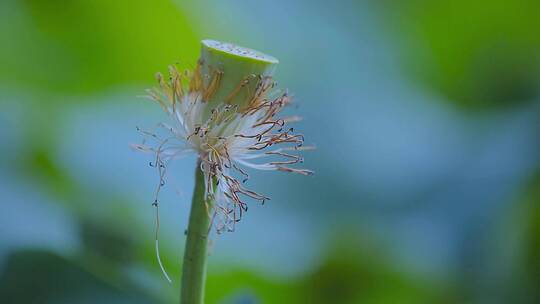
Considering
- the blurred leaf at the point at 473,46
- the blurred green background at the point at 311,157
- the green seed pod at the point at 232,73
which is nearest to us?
the green seed pod at the point at 232,73

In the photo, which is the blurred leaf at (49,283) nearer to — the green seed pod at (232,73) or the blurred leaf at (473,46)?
the green seed pod at (232,73)

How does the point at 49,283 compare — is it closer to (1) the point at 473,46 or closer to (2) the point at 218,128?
(2) the point at 218,128

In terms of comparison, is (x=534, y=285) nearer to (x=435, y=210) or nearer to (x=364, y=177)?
(x=435, y=210)

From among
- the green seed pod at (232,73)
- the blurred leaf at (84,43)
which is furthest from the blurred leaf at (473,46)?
the green seed pod at (232,73)

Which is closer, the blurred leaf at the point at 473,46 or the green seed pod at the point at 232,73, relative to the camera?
the green seed pod at the point at 232,73

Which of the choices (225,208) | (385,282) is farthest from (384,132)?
(225,208)

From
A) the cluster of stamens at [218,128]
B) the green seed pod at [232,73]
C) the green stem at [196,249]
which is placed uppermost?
the green seed pod at [232,73]

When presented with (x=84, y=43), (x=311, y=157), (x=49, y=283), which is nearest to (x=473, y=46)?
(x=311, y=157)
